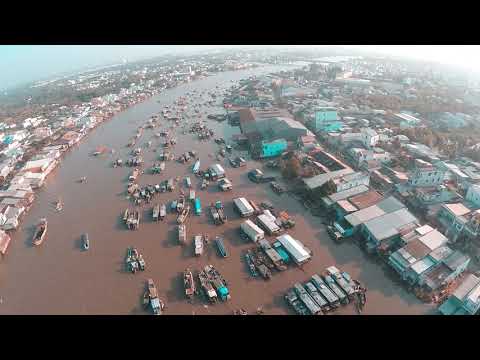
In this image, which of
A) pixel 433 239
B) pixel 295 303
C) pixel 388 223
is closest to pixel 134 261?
pixel 295 303

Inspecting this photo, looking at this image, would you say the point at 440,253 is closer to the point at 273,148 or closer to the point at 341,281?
the point at 341,281

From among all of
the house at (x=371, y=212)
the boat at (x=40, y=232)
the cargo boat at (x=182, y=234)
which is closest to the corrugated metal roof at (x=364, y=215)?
the house at (x=371, y=212)

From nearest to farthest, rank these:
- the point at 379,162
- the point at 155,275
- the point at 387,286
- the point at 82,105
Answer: the point at 387,286 < the point at 155,275 < the point at 379,162 < the point at 82,105

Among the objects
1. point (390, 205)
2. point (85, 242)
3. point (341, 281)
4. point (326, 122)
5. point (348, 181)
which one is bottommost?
point (85, 242)

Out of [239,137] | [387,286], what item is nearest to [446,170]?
[387,286]

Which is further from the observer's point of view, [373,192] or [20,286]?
[373,192]

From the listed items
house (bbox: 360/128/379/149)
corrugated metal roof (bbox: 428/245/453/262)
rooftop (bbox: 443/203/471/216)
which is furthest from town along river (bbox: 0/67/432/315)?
house (bbox: 360/128/379/149)

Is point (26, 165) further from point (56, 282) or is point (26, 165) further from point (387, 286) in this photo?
point (387, 286)

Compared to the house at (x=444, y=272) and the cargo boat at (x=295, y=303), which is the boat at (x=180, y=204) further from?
the house at (x=444, y=272)
